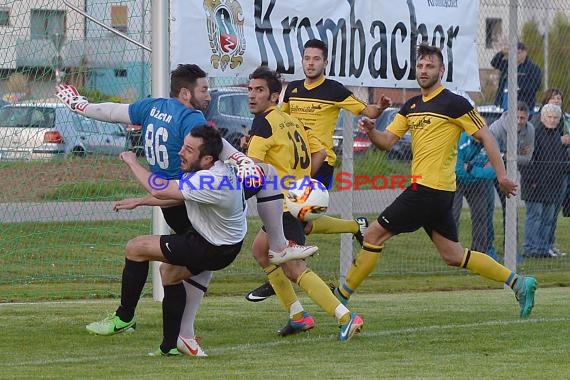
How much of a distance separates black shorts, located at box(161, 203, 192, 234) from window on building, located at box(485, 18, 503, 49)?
7.61 metres

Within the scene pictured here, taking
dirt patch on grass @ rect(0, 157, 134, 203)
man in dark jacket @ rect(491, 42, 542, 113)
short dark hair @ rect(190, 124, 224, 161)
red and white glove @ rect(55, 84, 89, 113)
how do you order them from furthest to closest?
1. man in dark jacket @ rect(491, 42, 542, 113)
2. dirt patch on grass @ rect(0, 157, 134, 203)
3. red and white glove @ rect(55, 84, 89, 113)
4. short dark hair @ rect(190, 124, 224, 161)

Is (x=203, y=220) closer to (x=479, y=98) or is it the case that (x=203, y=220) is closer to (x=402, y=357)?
(x=402, y=357)

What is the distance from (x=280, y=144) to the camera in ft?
29.9

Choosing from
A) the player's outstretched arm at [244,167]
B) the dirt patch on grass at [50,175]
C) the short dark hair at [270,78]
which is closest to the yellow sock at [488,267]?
the short dark hair at [270,78]

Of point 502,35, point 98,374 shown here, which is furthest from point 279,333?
point 502,35

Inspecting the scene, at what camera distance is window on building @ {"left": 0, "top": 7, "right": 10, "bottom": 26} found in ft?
37.3

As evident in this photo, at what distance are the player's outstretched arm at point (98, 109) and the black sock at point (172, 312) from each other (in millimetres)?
1440

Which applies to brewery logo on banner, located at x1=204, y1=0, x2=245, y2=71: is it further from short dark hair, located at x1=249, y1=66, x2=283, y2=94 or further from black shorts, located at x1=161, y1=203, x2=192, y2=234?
black shorts, located at x1=161, y1=203, x2=192, y2=234

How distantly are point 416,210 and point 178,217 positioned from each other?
6.89ft

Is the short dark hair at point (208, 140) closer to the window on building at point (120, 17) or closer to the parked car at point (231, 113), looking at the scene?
the window on building at point (120, 17)

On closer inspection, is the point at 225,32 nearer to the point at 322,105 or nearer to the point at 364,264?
the point at 322,105

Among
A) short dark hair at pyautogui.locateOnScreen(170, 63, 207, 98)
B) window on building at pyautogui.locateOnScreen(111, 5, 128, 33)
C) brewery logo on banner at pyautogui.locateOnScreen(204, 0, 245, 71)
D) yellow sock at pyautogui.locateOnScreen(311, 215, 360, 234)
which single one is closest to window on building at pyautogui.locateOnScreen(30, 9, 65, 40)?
window on building at pyautogui.locateOnScreen(111, 5, 128, 33)

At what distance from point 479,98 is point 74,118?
22.8 feet

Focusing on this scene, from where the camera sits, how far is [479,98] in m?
16.8
